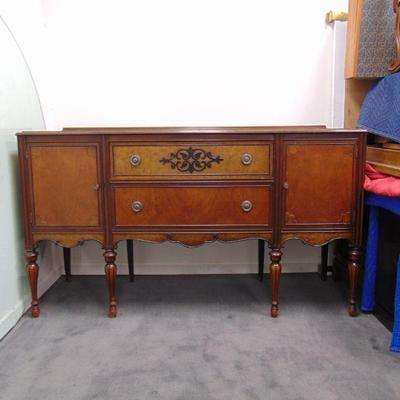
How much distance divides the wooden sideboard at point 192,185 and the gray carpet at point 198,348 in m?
0.34

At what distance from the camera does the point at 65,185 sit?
193 centimetres

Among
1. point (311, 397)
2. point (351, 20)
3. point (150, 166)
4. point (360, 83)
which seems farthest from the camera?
point (360, 83)

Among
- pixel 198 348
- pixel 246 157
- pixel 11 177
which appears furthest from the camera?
pixel 11 177

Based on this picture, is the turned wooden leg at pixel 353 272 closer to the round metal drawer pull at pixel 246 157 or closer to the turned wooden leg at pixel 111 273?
the round metal drawer pull at pixel 246 157

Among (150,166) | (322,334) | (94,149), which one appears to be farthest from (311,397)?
(94,149)

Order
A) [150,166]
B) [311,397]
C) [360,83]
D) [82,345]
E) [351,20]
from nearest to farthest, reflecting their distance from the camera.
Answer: [311,397] < [82,345] < [150,166] < [351,20] < [360,83]

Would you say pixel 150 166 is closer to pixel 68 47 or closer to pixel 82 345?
pixel 82 345

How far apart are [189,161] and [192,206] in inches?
7.5

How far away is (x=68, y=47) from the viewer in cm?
243

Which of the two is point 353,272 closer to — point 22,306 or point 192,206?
point 192,206

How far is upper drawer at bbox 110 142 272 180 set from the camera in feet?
6.22

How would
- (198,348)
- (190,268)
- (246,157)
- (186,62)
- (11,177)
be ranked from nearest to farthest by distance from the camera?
1. (198,348)
2. (246,157)
3. (11,177)
4. (186,62)
5. (190,268)

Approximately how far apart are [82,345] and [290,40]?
1.82 meters

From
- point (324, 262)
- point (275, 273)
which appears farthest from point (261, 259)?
point (275, 273)
